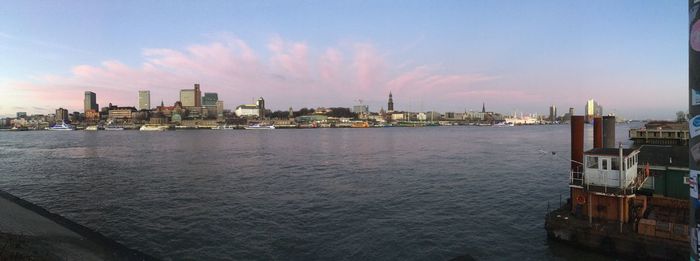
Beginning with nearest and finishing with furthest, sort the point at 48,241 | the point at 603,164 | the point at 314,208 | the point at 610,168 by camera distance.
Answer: the point at 48,241 → the point at 610,168 → the point at 603,164 → the point at 314,208

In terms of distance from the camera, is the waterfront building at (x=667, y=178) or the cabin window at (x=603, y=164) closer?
the cabin window at (x=603, y=164)

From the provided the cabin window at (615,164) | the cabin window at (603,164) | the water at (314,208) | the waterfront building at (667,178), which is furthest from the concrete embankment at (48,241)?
the waterfront building at (667,178)

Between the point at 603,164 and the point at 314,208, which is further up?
the point at 603,164

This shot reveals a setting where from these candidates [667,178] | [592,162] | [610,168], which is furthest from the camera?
[667,178]

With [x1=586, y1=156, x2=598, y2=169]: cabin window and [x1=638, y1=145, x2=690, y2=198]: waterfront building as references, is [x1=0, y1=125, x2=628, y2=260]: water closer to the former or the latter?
[x1=586, y1=156, x2=598, y2=169]: cabin window

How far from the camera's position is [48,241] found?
51.8 ft

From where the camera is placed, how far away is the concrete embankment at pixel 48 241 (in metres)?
13.3

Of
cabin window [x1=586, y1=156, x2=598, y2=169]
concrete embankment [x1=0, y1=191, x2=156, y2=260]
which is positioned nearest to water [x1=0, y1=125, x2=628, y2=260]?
concrete embankment [x1=0, y1=191, x2=156, y2=260]

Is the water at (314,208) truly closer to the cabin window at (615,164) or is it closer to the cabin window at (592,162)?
the cabin window at (592,162)

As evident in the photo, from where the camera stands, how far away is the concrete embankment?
43.7 ft

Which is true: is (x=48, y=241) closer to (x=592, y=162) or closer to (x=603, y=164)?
(x=592, y=162)

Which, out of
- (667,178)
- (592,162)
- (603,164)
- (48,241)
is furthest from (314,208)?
(667,178)

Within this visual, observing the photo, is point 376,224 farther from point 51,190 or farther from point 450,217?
point 51,190

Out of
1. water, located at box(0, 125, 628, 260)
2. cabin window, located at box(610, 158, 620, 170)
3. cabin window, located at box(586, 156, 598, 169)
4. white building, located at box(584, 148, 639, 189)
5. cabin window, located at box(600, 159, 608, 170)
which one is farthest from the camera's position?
cabin window, located at box(586, 156, 598, 169)
